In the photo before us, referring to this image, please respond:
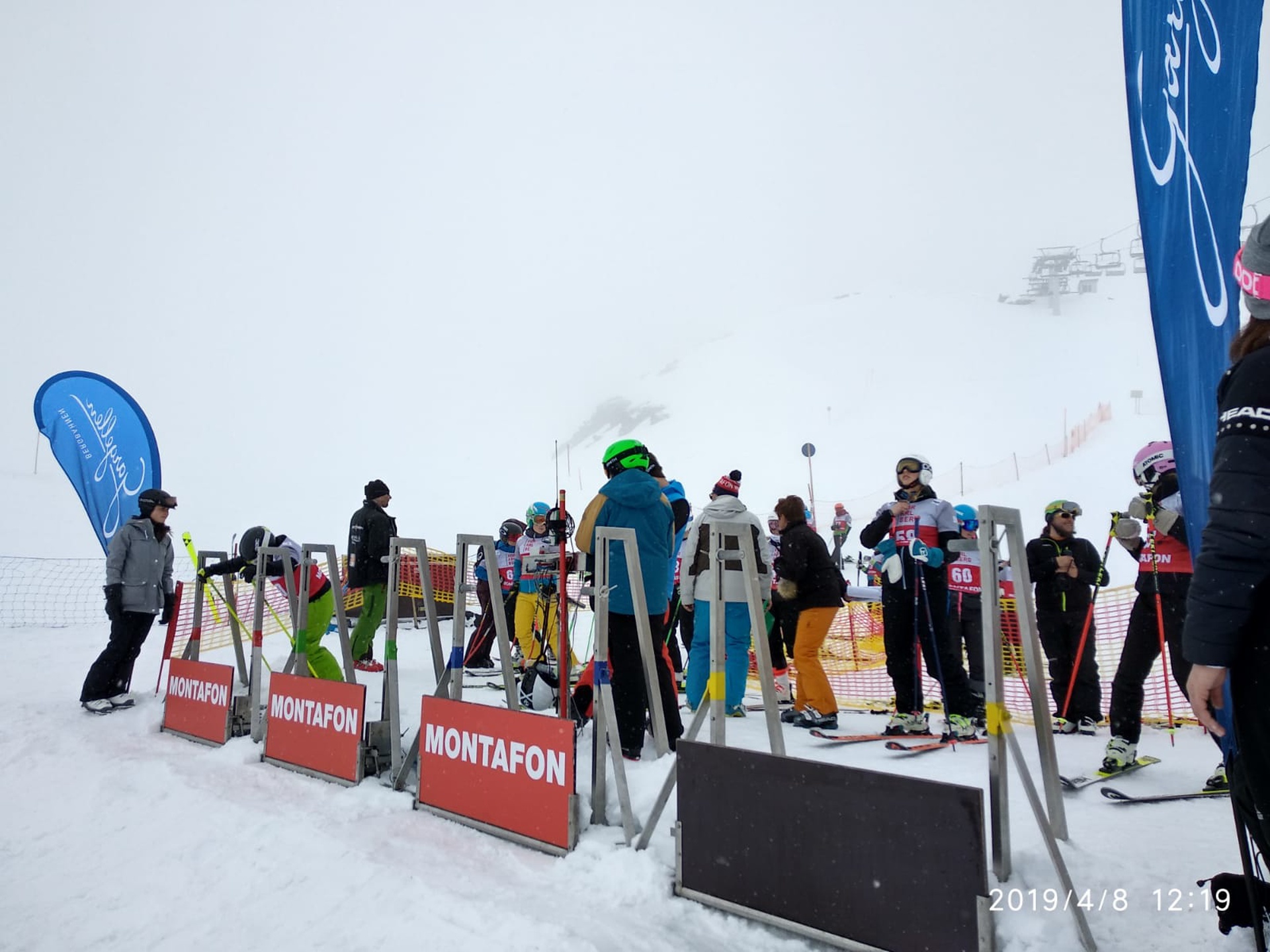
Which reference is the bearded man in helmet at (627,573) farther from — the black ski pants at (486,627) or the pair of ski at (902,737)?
the black ski pants at (486,627)

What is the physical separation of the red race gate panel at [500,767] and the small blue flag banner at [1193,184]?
8.85 ft

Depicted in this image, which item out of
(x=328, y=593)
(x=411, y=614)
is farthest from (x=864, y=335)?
(x=328, y=593)

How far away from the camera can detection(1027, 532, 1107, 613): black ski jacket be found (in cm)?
557

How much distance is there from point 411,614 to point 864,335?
48.2 meters

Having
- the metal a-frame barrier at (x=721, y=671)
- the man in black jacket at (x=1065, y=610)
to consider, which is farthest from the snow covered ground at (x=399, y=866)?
the man in black jacket at (x=1065, y=610)

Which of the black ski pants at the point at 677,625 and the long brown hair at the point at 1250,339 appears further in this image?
the black ski pants at the point at 677,625

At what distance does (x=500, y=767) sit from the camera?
3.67 metres

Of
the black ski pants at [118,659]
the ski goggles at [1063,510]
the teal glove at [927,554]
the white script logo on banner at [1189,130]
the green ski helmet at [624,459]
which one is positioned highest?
the white script logo on banner at [1189,130]

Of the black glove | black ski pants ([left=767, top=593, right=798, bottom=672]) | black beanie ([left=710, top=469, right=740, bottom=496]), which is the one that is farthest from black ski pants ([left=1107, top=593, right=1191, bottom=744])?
the black glove

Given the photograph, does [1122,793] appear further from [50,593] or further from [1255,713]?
[50,593]

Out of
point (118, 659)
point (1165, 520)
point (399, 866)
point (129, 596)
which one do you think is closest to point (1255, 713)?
point (1165, 520)

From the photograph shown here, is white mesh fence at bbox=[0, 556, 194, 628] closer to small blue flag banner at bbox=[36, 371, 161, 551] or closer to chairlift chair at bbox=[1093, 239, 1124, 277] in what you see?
small blue flag banner at bbox=[36, 371, 161, 551]

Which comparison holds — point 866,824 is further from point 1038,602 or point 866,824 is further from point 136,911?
point 1038,602

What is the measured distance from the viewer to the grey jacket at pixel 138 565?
6.58m
